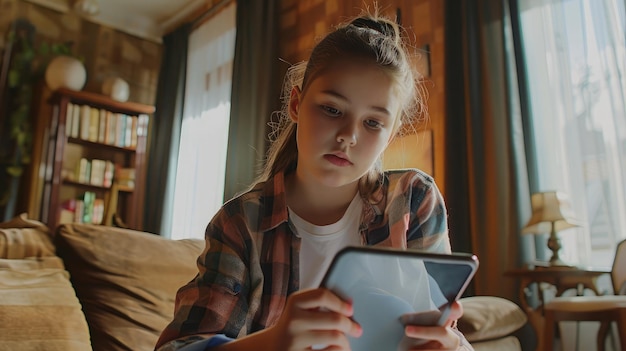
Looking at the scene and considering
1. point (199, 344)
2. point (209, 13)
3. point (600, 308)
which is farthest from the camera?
point (209, 13)

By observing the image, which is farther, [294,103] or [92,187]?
[92,187]

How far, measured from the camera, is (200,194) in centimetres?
454

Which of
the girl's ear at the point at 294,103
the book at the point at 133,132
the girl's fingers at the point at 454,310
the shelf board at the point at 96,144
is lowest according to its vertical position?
the girl's fingers at the point at 454,310

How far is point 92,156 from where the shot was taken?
4699 millimetres

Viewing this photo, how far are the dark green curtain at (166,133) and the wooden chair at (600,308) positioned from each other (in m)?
3.49

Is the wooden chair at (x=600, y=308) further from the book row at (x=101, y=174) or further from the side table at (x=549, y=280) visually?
the book row at (x=101, y=174)

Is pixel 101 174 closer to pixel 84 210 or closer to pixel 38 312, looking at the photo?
pixel 84 210

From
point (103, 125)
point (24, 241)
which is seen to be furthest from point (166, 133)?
point (24, 241)

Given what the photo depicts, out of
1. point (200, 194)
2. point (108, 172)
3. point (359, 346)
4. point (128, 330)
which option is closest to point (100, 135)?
point (108, 172)

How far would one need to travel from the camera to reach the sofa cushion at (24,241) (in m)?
1.63

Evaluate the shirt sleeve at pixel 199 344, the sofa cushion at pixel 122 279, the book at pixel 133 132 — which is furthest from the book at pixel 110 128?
the shirt sleeve at pixel 199 344

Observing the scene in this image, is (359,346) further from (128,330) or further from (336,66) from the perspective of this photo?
(128,330)

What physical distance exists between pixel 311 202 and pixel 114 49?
4724 mm

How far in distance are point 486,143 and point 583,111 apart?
0.47 metres
